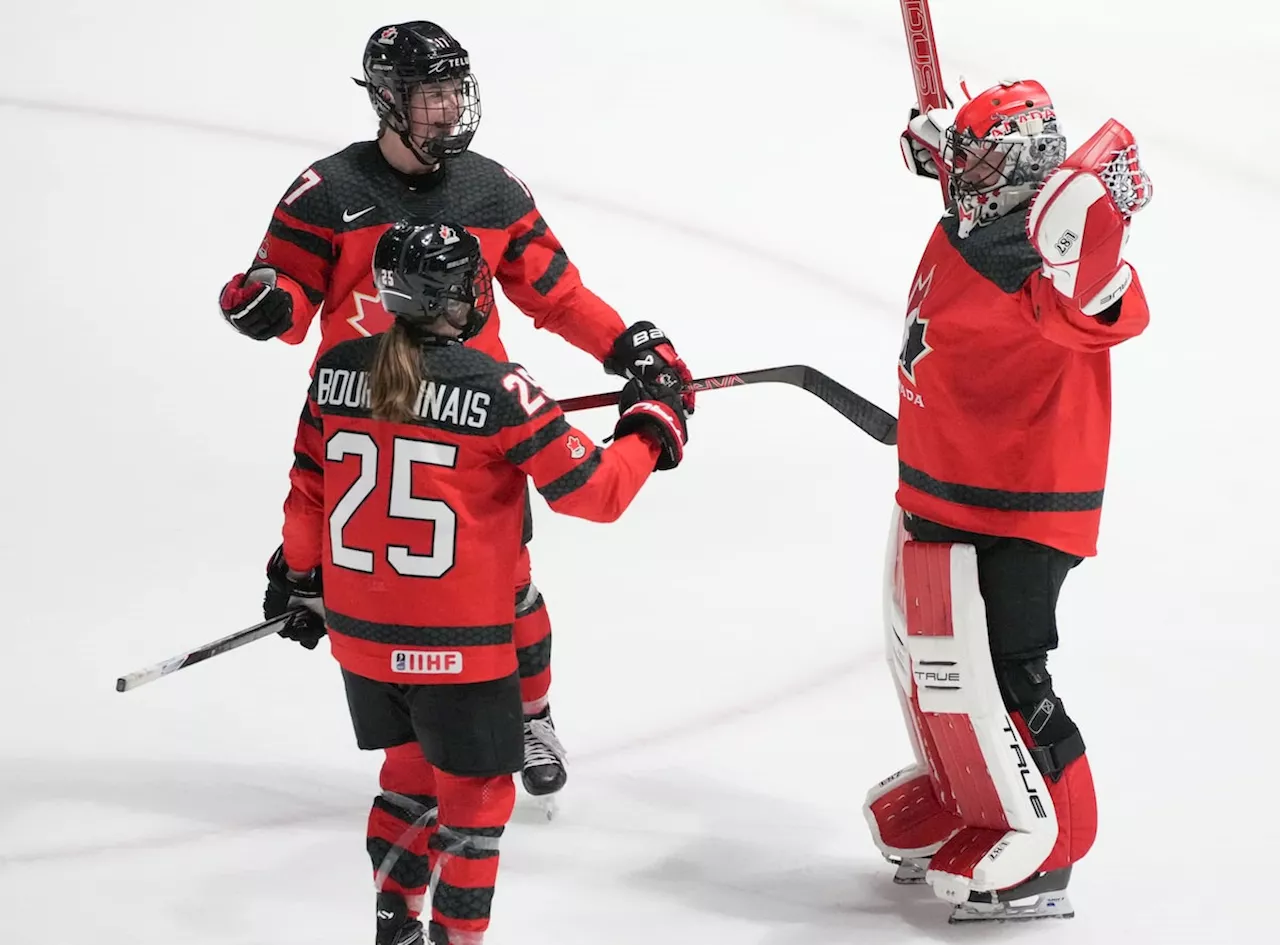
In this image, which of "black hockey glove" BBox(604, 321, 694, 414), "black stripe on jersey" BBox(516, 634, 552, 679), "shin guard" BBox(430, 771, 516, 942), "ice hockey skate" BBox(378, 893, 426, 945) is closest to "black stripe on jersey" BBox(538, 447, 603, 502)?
"black hockey glove" BBox(604, 321, 694, 414)

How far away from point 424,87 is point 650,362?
554 mm

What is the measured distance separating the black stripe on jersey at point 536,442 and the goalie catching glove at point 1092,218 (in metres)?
0.69

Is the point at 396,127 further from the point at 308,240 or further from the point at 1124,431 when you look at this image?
the point at 1124,431

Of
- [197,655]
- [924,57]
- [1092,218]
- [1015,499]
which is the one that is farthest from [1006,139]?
[197,655]

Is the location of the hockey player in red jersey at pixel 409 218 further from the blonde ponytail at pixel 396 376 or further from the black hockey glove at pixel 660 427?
the blonde ponytail at pixel 396 376

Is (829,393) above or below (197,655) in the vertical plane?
above

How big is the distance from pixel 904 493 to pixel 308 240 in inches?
40.9

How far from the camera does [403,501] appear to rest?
254 cm

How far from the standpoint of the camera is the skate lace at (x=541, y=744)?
3266mm

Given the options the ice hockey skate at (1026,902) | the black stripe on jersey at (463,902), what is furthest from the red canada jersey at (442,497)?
the ice hockey skate at (1026,902)

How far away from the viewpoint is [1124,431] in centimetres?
478

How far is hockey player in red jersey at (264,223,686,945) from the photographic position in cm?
250

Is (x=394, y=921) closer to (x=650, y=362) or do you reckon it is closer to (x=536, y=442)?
(x=536, y=442)

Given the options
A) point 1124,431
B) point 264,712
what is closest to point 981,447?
point 264,712
